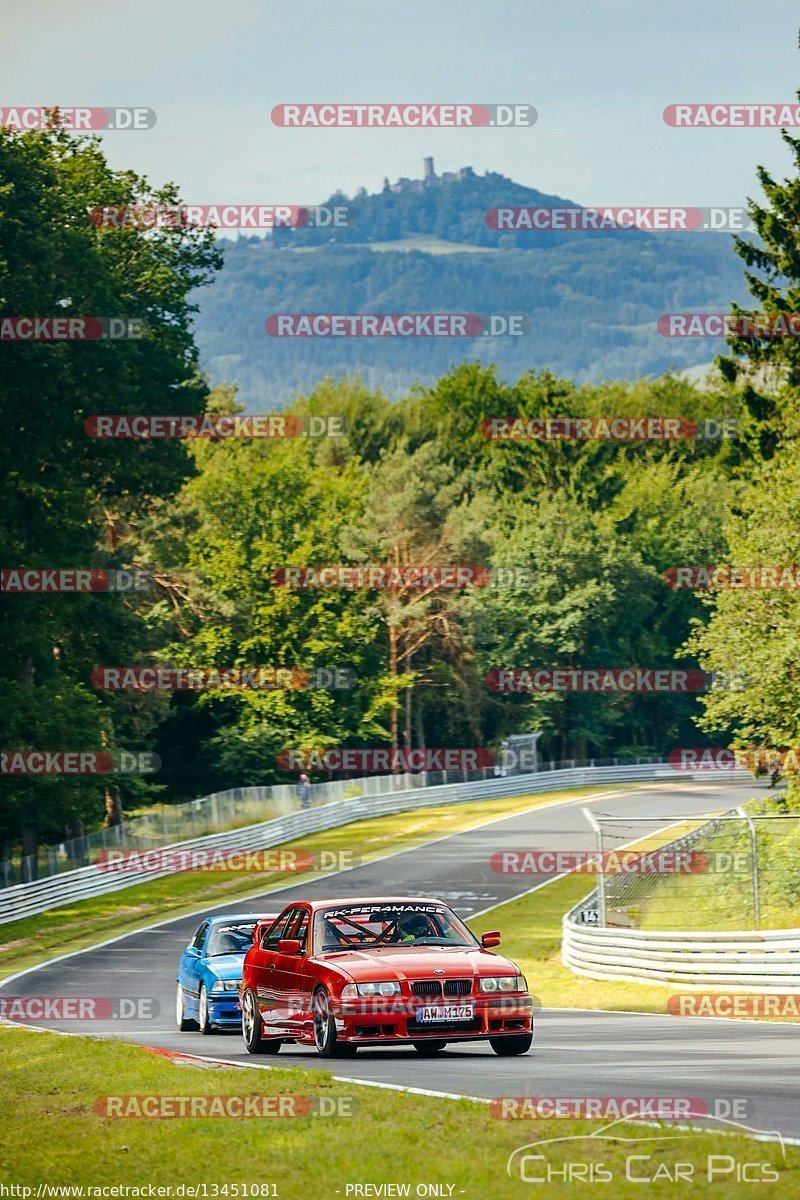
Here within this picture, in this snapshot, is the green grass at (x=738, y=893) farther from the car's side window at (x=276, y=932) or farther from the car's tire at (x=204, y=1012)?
the car's side window at (x=276, y=932)

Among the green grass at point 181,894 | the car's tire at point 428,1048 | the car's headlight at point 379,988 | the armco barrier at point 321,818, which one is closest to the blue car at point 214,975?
the car's tire at point 428,1048

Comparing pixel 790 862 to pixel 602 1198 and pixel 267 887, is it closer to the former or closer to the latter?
pixel 267 887

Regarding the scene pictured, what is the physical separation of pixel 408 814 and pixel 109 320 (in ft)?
80.8

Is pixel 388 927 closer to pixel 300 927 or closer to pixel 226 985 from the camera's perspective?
pixel 300 927

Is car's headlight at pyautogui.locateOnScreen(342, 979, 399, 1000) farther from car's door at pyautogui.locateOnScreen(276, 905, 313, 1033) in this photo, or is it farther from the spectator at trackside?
the spectator at trackside

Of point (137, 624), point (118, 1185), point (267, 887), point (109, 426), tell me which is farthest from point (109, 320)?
point (118, 1185)

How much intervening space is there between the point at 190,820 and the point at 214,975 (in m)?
30.9

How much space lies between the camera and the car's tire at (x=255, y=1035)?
54.8 feet

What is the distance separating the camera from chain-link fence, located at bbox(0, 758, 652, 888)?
44.0 meters

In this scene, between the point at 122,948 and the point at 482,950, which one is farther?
the point at 122,948

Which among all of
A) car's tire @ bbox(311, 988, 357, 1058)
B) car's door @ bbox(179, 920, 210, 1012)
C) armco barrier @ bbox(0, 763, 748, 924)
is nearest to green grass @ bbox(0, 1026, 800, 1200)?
car's tire @ bbox(311, 988, 357, 1058)

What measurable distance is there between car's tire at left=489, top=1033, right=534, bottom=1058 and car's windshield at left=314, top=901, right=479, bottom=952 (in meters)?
0.92

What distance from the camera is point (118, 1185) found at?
9.04 meters

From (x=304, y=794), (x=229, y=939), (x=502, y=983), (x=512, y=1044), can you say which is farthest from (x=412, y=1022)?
(x=304, y=794)
